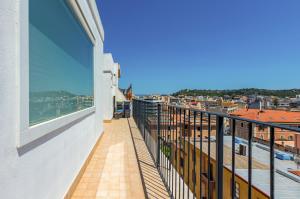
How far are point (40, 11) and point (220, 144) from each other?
1.76 m

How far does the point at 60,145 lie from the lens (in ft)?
7.88

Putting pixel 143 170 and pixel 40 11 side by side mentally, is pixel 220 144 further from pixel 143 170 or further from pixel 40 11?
pixel 143 170

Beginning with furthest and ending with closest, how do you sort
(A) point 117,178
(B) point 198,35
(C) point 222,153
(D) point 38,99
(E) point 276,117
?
(B) point 198,35 < (A) point 117,178 < (E) point 276,117 < (D) point 38,99 < (C) point 222,153

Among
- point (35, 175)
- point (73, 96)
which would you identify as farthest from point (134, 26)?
point (35, 175)

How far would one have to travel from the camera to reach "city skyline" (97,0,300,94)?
1586 centimetres

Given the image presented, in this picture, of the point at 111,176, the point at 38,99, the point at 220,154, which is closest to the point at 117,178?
the point at 111,176

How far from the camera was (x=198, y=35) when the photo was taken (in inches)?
1140

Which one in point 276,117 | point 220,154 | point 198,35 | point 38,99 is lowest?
point 220,154

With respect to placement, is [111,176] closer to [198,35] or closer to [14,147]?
[14,147]

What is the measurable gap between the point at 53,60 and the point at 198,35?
94.6ft

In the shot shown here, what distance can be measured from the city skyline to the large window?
4.59 meters

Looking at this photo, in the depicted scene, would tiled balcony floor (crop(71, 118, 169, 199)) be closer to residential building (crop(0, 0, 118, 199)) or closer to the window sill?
residential building (crop(0, 0, 118, 199))

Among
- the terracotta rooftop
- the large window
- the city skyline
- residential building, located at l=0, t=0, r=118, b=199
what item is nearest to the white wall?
residential building, located at l=0, t=0, r=118, b=199

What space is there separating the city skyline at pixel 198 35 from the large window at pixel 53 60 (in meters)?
4.59
